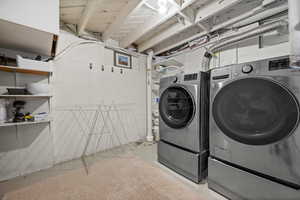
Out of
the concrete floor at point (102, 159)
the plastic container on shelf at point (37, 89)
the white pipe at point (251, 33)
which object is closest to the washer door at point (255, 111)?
the concrete floor at point (102, 159)

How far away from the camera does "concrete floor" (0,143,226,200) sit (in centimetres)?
125

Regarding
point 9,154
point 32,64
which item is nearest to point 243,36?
point 32,64

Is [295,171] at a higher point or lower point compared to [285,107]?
lower

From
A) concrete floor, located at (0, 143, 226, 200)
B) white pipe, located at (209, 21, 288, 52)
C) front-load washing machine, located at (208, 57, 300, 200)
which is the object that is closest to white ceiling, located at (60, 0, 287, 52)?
white pipe, located at (209, 21, 288, 52)

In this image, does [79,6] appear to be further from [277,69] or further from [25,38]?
[277,69]

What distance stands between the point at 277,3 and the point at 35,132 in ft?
10.6

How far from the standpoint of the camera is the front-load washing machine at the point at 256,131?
32.6 inches

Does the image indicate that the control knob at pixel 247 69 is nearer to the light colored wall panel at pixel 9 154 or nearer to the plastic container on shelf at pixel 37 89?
the plastic container on shelf at pixel 37 89

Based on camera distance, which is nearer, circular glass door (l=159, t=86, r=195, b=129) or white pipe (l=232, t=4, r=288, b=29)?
white pipe (l=232, t=4, r=288, b=29)

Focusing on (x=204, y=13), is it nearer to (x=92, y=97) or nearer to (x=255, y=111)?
(x=255, y=111)

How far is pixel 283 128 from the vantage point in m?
0.85

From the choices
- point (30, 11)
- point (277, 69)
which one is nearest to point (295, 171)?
point (277, 69)

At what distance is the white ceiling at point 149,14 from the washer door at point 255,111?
37.7 inches

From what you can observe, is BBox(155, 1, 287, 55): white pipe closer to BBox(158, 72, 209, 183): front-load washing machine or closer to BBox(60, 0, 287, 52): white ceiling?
BBox(60, 0, 287, 52): white ceiling
